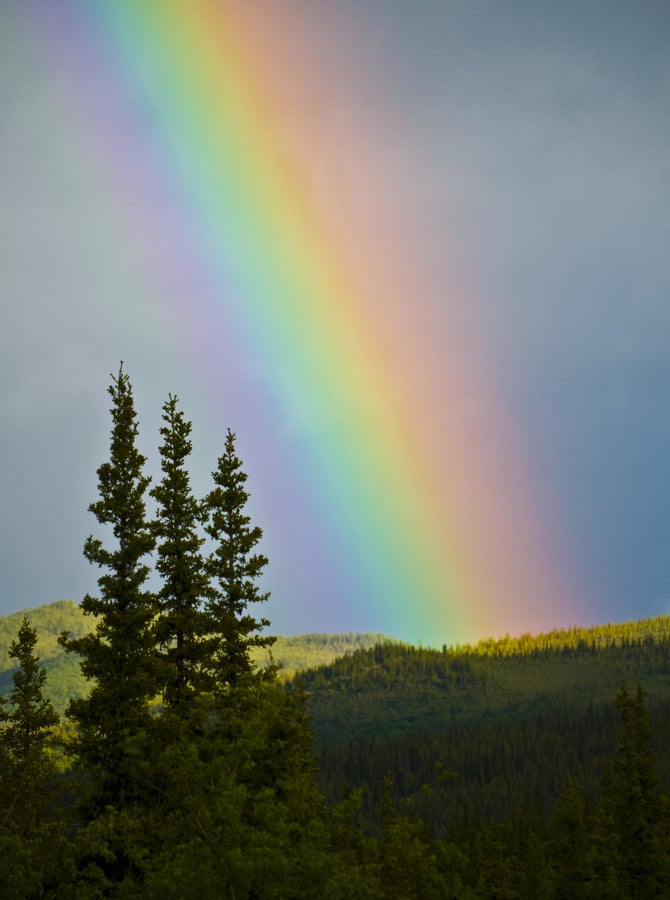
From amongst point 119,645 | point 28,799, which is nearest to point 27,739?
point 28,799

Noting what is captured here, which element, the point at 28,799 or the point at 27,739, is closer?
the point at 28,799

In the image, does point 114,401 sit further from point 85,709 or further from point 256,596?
point 85,709

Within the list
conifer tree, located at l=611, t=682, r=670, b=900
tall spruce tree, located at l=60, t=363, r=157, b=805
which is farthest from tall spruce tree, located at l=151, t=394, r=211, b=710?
conifer tree, located at l=611, t=682, r=670, b=900

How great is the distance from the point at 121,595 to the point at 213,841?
45.4 feet

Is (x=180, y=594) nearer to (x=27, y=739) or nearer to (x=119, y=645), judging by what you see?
(x=119, y=645)

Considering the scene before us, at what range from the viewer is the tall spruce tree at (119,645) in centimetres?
3519

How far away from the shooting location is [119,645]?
36.6m

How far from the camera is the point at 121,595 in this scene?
37.4 metres

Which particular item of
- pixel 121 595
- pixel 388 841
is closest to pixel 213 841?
pixel 121 595

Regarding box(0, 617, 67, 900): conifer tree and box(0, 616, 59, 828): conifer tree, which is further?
box(0, 616, 59, 828): conifer tree

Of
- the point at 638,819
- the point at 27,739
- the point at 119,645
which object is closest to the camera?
the point at 119,645

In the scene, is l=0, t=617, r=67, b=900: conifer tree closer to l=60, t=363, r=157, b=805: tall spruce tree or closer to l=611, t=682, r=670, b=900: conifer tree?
l=60, t=363, r=157, b=805: tall spruce tree

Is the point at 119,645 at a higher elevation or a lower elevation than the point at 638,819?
higher

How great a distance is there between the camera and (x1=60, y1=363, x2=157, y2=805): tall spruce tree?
35.2 m
